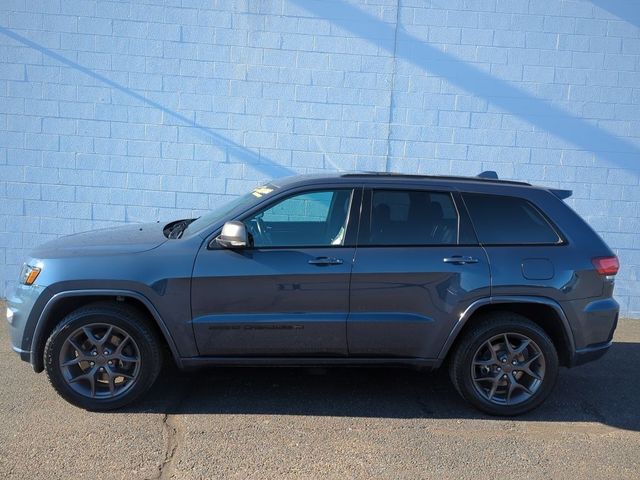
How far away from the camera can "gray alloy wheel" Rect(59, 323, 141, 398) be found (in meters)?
4.64

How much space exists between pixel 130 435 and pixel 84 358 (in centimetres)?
68

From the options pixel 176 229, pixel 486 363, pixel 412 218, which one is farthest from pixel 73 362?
pixel 486 363

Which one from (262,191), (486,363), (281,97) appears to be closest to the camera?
(486,363)

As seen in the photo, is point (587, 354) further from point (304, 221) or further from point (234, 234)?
point (234, 234)

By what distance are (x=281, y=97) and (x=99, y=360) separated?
162 inches

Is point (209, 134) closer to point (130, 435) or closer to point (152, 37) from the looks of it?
point (152, 37)

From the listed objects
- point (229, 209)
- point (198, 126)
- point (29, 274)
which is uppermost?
point (198, 126)

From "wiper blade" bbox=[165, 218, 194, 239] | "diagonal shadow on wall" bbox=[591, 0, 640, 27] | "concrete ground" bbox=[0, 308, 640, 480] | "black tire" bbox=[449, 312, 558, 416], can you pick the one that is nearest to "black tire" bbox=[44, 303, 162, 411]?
"concrete ground" bbox=[0, 308, 640, 480]

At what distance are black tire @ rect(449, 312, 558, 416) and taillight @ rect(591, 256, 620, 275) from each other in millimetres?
630

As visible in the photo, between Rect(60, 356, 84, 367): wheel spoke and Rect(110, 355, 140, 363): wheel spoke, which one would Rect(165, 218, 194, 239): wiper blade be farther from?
Rect(60, 356, 84, 367): wheel spoke

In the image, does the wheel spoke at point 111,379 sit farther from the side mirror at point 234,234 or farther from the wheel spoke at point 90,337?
the side mirror at point 234,234

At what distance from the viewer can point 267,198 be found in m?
4.87

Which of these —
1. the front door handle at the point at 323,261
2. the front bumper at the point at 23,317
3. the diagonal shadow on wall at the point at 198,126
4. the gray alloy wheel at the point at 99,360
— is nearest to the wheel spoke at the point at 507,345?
the front door handle at the point at 323,261

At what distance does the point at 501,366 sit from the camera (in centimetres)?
489
